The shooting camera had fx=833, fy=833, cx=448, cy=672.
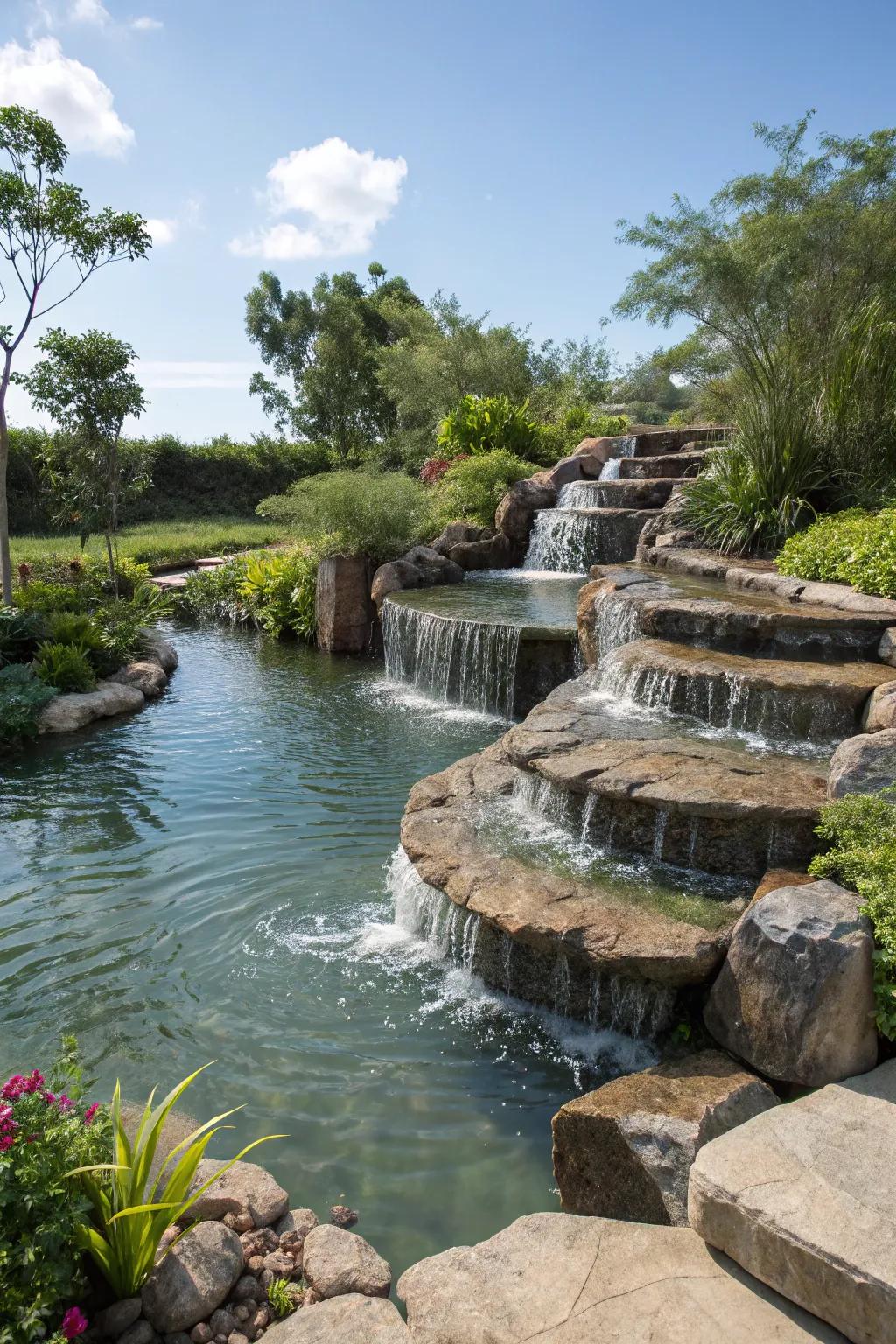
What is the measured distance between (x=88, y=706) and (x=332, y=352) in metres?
25.3

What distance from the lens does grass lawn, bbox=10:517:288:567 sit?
16.5 m

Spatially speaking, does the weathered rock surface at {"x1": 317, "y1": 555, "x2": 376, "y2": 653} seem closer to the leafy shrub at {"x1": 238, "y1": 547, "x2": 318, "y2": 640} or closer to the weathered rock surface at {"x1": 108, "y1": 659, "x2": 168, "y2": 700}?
the leafy shrub at {"x1": 238, "y1": 547, "x2": 318, "y2": 640}

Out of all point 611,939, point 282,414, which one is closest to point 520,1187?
point 611,939

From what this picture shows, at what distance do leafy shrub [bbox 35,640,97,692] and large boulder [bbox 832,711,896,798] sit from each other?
24.3ft

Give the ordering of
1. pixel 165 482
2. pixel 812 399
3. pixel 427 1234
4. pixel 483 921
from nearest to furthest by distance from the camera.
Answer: pixel 427 1234
pixel 483 921
pixel 812 399
pixel 165 482

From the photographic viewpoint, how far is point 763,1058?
301 cm

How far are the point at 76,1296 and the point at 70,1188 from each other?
10.1 inches

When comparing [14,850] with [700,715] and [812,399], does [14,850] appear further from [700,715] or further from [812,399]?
[812,399]

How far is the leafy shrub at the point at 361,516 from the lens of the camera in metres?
11.4

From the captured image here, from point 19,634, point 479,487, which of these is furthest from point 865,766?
point 479,487

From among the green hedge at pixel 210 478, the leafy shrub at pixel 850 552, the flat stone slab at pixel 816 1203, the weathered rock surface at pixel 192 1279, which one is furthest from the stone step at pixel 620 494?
the green hedge at pixel 210 478

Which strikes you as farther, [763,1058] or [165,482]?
[165,482]

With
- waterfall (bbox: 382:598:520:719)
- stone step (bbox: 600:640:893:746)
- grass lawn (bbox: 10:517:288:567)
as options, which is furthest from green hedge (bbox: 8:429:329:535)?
stone step (bbox: 600:640:893:746)

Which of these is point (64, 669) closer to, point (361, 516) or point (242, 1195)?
point (361, 516)
